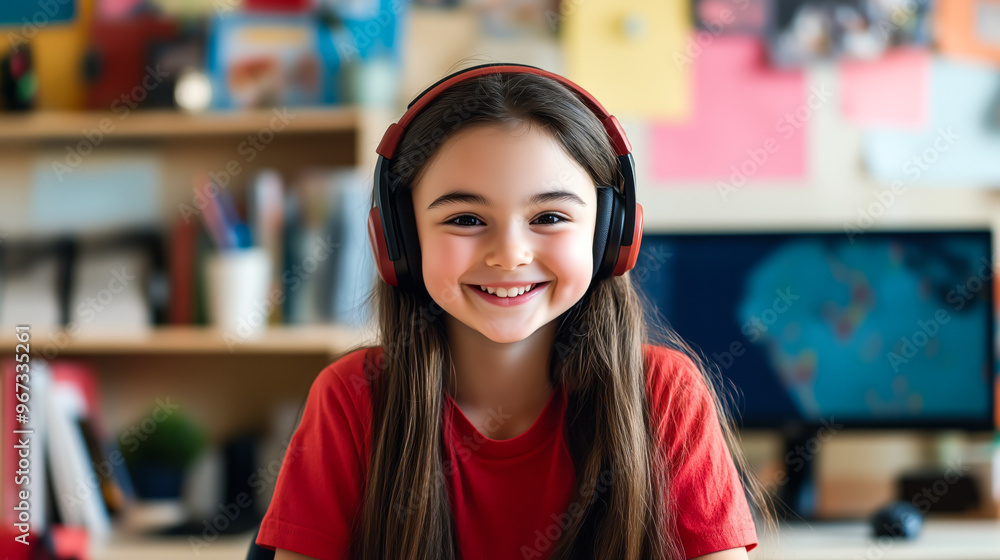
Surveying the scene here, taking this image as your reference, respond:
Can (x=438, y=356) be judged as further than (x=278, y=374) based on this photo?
No

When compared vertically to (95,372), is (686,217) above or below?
above

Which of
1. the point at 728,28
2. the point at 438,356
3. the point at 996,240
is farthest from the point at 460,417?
the point at 996,240

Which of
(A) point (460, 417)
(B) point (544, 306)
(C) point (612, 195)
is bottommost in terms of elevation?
(A) point (460, 417)

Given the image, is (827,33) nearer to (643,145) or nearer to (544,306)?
(643,145)

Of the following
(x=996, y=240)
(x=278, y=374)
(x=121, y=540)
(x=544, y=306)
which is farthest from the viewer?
(x=278, y=374)

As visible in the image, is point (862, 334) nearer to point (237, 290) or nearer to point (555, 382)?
point (555, 382)

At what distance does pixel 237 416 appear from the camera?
183cm

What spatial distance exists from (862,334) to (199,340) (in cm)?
141

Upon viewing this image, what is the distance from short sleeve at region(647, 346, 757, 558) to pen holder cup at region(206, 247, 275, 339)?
3.51 feet

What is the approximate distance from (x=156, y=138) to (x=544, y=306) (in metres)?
1.46

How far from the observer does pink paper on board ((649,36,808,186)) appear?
5.69ft
